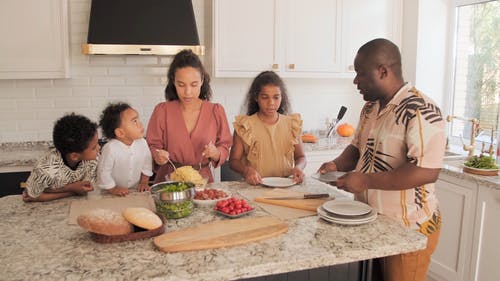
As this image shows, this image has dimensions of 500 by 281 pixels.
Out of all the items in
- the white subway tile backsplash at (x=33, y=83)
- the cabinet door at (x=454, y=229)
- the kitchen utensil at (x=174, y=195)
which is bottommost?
the cabinet door at (x=454, y=229)

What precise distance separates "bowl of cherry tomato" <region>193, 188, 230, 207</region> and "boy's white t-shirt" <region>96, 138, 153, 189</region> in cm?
36

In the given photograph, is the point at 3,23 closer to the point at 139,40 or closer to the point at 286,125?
the point at 139,40

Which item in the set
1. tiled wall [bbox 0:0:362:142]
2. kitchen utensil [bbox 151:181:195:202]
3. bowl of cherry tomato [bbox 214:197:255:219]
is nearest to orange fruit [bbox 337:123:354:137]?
tiled wall [bbox 0:0:362:142]

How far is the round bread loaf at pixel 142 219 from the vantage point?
4.48 ft

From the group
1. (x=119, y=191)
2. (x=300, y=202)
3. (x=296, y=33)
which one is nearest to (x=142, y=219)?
(x=119, y=191)

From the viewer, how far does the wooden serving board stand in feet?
5.56

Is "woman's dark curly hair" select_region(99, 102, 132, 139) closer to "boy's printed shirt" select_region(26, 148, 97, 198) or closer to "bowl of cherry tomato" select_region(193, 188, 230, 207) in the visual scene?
"boy's printed shirt" select_region(26, 148, 97, 198)

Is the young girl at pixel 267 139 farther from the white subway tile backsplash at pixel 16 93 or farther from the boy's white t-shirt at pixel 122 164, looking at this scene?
the white subway tile backsplash at pixel 16 93

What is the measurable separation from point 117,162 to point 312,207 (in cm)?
88

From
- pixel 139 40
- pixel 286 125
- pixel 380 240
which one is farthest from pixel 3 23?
pixel 380 240

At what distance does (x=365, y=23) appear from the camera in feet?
12.3

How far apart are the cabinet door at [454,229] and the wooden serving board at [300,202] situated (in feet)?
4.29

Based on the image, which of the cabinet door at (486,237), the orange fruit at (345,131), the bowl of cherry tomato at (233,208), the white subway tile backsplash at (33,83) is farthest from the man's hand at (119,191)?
the orange fruit at (345,131)

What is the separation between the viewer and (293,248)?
132 cm
